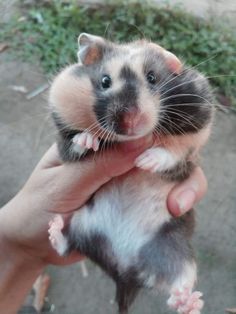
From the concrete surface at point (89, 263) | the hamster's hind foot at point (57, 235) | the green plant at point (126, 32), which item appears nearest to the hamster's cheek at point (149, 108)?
the hamster's hind foot at point (57, 235)

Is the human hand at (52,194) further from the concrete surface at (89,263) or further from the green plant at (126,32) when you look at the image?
the green plant at (126,32)

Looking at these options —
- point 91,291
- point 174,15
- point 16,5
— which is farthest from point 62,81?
point 16,5

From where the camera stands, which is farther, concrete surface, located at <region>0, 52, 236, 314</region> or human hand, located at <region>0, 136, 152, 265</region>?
concrete surface, located at <region>0, 52, 236, 314</region>

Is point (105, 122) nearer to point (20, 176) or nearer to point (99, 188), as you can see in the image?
point (99, 188)

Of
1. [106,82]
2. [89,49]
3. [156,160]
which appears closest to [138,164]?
[156,160]

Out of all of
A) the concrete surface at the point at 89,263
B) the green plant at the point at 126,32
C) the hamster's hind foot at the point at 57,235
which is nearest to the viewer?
the hamster's hind foot at the point at 57,235

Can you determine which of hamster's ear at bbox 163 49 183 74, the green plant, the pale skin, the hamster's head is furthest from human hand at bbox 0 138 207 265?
the green plant

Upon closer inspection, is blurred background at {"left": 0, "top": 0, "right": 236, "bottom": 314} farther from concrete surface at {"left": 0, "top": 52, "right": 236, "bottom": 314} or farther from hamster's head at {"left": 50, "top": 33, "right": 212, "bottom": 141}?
hamster's head at {"left": 50, "top": 33, "right": 212, "bottom": 141}
